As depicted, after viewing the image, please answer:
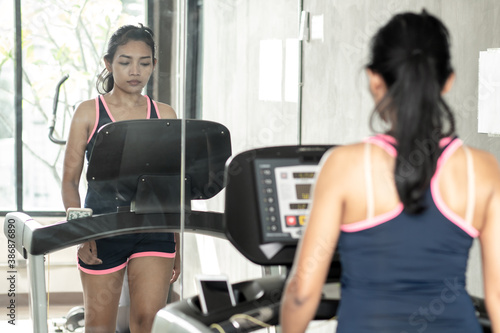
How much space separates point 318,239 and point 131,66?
4.43ft

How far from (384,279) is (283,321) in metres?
0.23

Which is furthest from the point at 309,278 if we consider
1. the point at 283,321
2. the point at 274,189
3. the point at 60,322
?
the point at 60,322

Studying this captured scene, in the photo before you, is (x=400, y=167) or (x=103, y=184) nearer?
(x=400, y=167)

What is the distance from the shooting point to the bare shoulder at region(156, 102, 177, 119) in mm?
2541

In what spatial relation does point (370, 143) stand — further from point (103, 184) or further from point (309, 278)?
point (103, 184)

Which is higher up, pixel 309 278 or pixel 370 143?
pixel 370 143

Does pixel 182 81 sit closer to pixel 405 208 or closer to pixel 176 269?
pixel 176 269

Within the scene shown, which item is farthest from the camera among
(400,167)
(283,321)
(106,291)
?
(106,291)

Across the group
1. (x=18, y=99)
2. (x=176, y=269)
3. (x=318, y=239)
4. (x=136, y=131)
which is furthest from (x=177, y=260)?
(x=318, y=239)

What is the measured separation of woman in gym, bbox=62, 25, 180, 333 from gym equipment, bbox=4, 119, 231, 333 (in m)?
0.04

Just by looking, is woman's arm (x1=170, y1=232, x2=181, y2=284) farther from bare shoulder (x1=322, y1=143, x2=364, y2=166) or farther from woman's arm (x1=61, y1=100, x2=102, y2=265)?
bare shoulder (x1=322, y1=143, x2=364, y2=166)

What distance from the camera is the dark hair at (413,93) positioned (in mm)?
1286

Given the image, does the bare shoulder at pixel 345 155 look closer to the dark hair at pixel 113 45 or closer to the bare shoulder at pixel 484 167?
the bare shoulder at pixel 484 167

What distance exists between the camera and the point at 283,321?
4.61 ft
